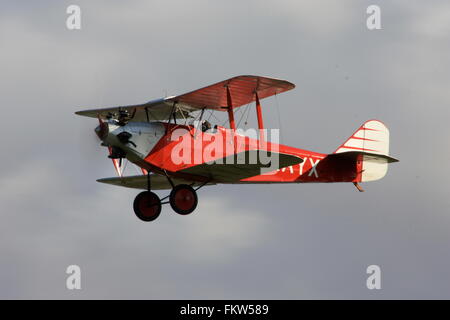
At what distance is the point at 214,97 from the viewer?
22.7 m

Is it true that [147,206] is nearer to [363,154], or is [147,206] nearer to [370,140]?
[363,154]

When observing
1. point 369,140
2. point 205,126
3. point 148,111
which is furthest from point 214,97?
point 369,140

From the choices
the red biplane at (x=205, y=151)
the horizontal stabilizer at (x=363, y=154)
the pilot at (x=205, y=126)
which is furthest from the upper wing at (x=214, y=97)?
the horizontal stabilizer at (x=363, y=154)

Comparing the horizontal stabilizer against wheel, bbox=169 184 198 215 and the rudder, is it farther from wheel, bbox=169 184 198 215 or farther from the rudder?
wheel, bbox=169 184 198 215

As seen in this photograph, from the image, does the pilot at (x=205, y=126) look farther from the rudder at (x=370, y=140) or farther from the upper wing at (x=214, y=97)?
the rudder at (x=370, y=140)

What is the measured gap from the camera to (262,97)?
23.3 m

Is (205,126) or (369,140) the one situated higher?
(205,126)

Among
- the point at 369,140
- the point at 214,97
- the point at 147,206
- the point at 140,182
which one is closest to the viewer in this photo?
the point at 214,97

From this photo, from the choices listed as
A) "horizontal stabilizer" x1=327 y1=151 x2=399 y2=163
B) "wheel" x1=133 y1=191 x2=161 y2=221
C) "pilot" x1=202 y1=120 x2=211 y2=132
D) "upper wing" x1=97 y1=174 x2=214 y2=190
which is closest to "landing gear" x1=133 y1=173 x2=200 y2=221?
"wheel" x1=133 y1=191 x2=161 y2=221

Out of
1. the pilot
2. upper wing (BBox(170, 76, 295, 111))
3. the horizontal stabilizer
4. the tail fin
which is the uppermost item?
upper wing (BBox(170, 76, 295, 111))

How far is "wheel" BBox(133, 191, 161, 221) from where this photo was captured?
75.2 ft

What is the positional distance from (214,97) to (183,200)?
269cm
